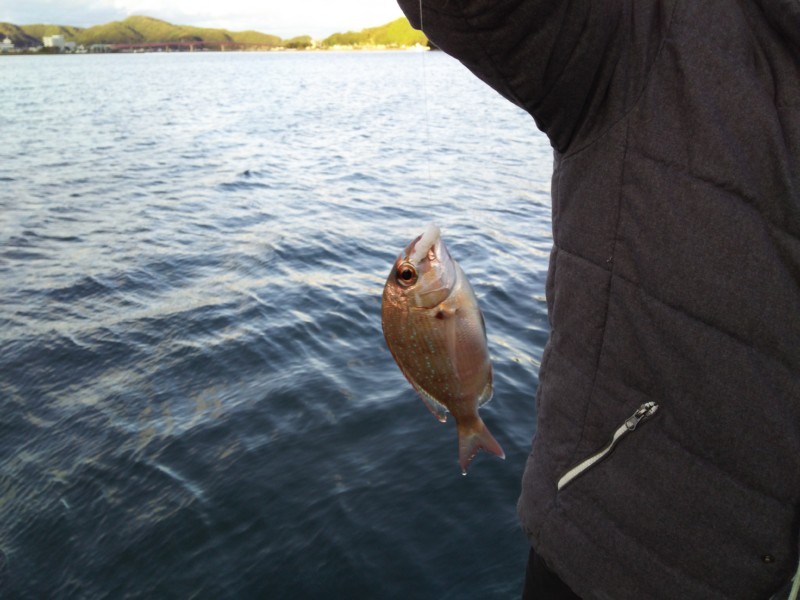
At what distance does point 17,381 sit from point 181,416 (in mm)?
1898

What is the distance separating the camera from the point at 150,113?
106ft

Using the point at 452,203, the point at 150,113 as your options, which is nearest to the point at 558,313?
the point at 452,203

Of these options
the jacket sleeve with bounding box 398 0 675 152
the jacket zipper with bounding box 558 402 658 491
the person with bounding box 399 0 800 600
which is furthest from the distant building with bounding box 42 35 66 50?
the jacket zipper with bounding box 558 402 658 491

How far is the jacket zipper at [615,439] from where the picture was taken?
162 cm

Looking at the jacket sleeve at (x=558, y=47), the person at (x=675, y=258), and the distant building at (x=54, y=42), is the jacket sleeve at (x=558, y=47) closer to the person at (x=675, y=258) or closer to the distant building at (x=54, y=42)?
the person at (x=675, y=258)

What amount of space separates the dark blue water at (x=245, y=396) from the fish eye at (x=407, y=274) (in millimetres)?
1260

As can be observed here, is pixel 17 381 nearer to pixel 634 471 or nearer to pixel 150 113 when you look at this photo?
pixel 634 471

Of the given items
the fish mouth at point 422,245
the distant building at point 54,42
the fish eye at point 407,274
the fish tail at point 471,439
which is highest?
the fish mouth at point 422,245

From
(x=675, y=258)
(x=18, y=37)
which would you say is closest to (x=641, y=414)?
(x=675, y=258)

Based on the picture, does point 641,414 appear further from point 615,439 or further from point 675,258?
point 675,258

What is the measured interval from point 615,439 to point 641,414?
96 mm

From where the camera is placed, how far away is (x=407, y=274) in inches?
79.9

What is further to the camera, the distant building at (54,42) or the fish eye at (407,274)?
the distant building at (54,42)

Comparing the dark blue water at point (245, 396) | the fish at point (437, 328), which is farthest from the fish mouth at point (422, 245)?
the dark blue water at point (245, 396)
